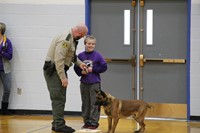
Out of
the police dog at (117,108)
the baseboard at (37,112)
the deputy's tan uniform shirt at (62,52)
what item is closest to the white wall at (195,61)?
the police dog at (117,108)

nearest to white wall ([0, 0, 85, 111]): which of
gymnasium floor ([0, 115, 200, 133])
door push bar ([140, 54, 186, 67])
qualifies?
gymnasium floor ([0, 115, 200, 133])

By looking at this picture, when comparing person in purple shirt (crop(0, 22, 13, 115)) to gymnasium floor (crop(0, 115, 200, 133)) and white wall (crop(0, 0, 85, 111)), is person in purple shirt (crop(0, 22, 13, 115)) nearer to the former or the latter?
white wall (crop(0, 0, 85, 111))

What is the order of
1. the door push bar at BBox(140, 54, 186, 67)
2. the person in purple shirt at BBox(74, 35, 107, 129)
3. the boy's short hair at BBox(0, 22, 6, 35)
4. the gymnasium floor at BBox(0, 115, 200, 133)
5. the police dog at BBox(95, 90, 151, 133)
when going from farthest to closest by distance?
the boy's short hair at BBox(0, 22, 6, 35), the door push bar at BBox(140, 54, 186, 67), the gymnasium floor at BBox(0, 115, 200, 133), the person in purple shirt at BBox(74, 35, 107, 129), the police dog at BBox(95, 90, 151, 133)

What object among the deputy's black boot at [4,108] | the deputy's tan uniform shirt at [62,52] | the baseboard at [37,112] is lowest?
the baseboard at [37,112]

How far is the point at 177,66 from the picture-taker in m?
8.12

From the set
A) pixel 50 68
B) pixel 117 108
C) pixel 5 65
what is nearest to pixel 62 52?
pixel 50 68

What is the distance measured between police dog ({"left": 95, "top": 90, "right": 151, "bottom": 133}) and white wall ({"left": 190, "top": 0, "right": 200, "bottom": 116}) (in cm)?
198

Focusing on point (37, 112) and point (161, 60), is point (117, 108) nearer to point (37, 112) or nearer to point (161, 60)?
point (161, 60)

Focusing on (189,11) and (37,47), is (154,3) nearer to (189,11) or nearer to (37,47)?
(189,11)

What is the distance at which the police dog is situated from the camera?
6023 millimetres

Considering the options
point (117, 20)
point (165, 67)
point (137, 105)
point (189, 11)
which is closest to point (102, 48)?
point (117, 20)

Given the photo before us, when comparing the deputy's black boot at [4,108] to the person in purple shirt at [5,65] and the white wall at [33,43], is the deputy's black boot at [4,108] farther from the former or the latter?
the white wall at [33,43]

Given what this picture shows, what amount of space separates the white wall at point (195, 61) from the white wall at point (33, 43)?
7.11 feet

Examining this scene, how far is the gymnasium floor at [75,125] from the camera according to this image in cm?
667
